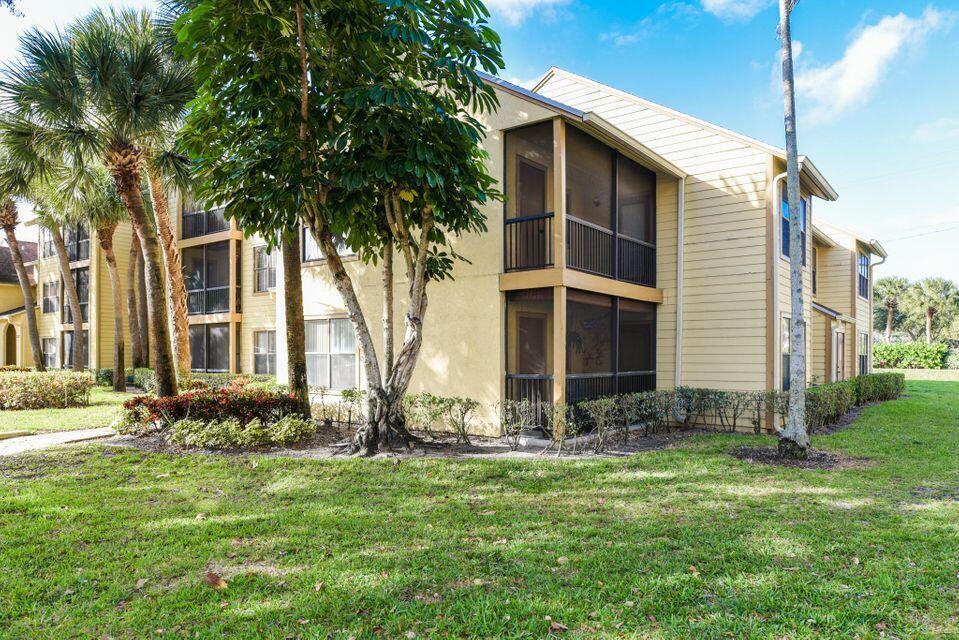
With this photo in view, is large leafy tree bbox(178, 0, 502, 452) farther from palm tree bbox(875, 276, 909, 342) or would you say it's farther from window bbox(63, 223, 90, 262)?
palm tree bbox(875, 276, 909, 342)

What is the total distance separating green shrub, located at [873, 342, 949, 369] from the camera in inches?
1547

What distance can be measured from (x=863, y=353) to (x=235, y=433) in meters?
22.7

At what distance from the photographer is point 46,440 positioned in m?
10.1

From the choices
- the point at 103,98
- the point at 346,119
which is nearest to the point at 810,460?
the point at 346,119

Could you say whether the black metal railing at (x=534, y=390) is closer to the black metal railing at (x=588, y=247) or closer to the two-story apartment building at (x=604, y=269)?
the two-story apartment building at (x=604, y=269)

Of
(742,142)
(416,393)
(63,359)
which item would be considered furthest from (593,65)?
(63,359)

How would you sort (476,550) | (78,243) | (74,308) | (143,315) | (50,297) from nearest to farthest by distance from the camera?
(476,550)
(74,308)
(143,315)
(78,243)
(50,297)

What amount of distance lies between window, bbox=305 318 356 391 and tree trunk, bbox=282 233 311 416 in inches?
59.9

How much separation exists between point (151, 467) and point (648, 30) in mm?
17413

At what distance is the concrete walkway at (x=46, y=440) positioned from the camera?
926 cm

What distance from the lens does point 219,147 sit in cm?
827

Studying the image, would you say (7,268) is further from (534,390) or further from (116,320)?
(534,390)

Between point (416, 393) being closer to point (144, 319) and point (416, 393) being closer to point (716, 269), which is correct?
point (716, 269)

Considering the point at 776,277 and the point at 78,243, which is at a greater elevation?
the point at 78,243
